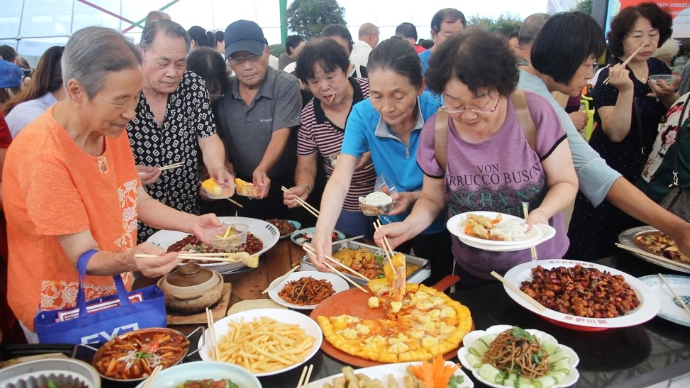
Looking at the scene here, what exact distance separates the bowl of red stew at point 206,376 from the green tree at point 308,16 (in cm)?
1310

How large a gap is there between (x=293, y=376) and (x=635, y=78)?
12.3ft

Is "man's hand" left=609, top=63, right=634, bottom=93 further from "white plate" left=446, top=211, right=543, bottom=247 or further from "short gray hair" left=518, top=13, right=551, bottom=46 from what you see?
"white plate" left=446, top=211, right=543, bottom=247

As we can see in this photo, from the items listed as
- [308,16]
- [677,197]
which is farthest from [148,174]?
[308,16]

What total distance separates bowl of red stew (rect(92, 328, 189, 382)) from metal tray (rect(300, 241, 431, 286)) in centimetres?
93

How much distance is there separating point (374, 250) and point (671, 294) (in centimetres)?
146

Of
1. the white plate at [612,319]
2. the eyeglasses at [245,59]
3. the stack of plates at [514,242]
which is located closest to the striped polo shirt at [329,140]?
the eyeglasses at [245,59]

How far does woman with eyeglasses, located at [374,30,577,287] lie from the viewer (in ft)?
6.73

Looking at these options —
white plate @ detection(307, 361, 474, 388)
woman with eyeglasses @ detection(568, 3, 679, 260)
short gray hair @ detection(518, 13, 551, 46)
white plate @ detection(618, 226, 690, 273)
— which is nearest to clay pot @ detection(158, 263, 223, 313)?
white plate @ detection(307, 361, 474, 388)

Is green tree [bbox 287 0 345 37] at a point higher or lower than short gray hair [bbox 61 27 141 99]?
higher

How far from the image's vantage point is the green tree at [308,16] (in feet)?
45.2

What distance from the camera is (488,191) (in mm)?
2291

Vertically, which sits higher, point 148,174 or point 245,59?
point 245,59

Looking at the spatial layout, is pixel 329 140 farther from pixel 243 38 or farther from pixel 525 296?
pixel 525 296

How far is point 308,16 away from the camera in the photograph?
45.3 ft
